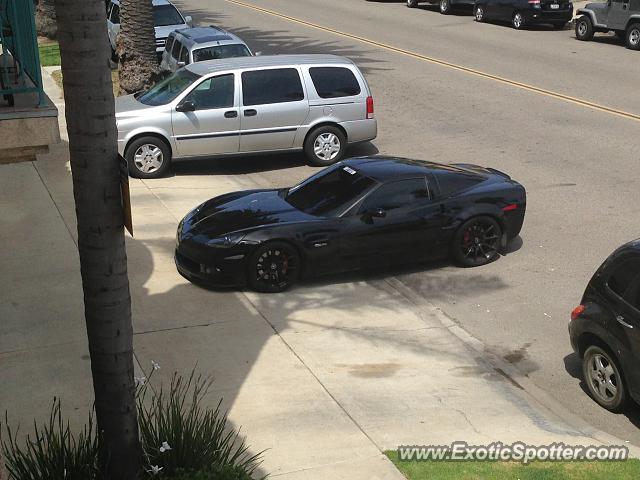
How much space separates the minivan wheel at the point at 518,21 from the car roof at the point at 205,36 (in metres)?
12.4

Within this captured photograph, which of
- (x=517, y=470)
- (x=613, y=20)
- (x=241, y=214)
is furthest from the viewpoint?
(x=613, y=20)

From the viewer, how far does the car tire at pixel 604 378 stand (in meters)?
8.27

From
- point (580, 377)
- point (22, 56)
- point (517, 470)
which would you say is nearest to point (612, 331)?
point (580, 377)

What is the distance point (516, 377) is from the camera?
9109 mm

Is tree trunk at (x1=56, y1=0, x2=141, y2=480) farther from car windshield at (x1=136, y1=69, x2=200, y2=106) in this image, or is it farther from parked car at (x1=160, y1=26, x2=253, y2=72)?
parked car at (x1=160, y1=26, x2=253, y2=72)

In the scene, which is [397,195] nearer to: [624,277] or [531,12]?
[624,277]

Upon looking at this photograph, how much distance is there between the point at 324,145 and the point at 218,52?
4.86 metres

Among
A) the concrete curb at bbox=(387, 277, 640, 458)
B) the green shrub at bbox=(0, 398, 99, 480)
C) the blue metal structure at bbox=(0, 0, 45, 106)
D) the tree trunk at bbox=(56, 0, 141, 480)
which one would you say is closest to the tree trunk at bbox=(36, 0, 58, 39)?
the concrete curb at bbox=(387, 277, 640, 458)

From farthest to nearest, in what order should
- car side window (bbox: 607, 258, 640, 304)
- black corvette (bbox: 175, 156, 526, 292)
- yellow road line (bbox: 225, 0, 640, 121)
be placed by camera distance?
yellow road line (bbox: 225, 0, 640, 121) < black corvette (bbox: 175, 156, 526, 292) < car side window (bbox: 607, 258, 640, 304)

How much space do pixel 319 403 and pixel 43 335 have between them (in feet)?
10.2

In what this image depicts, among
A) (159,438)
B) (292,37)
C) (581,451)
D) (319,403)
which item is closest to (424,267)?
(319,403)

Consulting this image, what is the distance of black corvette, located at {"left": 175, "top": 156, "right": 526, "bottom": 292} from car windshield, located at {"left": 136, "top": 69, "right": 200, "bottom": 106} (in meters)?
4.43

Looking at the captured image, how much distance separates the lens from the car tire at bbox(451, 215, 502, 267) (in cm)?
1173

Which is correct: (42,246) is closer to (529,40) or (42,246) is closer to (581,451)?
(581,451)
